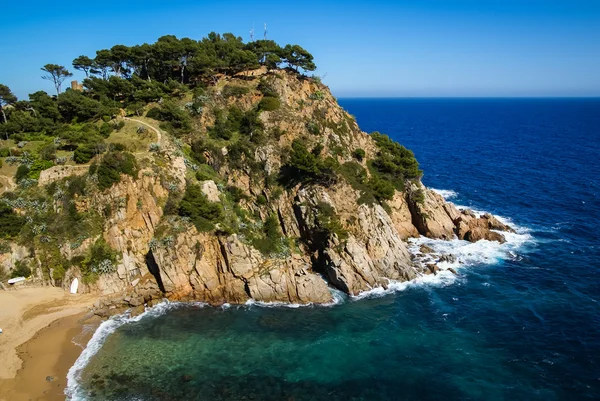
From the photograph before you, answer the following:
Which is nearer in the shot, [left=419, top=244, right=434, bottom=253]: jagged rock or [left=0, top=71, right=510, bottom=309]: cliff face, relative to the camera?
[left=0, top=71, right=510, bottom=309]: cliff face

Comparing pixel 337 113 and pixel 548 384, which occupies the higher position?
pixel 337 113

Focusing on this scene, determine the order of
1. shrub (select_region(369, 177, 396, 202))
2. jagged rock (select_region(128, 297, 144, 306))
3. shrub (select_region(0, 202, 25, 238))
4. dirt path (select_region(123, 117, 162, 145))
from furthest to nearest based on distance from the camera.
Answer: shrub (select_region(369, 177, 396, 202))
dirt path (select_region(123, 117, 162, 145))
shrub (select_region(0, 202, 25, 238))
jagged rock (select_region(128, 297, 144, 306))

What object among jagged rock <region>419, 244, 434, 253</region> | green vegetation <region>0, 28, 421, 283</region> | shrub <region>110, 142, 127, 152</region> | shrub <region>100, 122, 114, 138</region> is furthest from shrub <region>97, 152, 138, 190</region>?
jagged rock <region>419, 244, 434, 253</region>

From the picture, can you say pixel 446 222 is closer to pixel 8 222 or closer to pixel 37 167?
pixel 37 167

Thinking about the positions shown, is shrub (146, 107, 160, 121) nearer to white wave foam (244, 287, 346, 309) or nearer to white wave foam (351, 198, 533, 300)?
white wave foam (244, 287, 346, 309)

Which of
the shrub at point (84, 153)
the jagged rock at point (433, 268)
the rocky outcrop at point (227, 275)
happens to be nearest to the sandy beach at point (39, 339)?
the rocky outcrop at point (227, 275)

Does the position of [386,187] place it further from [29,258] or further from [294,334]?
[29,258]

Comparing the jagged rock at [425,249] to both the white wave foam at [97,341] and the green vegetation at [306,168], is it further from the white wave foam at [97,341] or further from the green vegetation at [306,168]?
the white wave foam at [97,341]

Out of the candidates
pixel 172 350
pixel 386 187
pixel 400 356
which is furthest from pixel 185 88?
pixel 400 356
